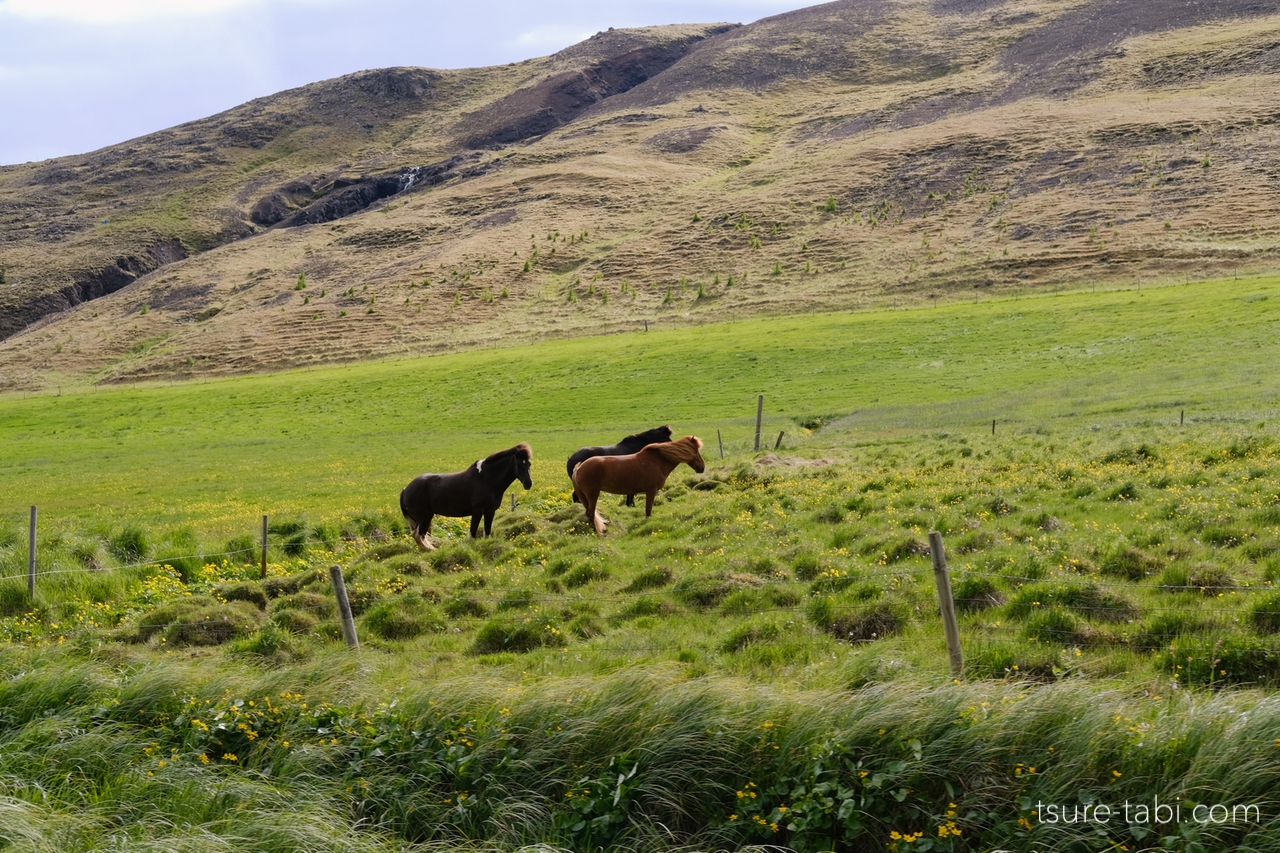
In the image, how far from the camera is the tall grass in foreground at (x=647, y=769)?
5.77 meters

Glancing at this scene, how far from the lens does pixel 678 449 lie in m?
18.3

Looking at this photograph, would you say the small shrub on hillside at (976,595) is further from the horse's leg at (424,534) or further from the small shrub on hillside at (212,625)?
the horse's leg at (424,534)

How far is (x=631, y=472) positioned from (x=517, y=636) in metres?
6.96

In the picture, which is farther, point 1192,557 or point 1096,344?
point 1096,344

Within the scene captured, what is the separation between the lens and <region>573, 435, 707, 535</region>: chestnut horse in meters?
17.5

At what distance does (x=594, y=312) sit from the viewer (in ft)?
280

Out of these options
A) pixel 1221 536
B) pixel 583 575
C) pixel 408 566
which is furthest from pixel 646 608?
pixel 1221 536

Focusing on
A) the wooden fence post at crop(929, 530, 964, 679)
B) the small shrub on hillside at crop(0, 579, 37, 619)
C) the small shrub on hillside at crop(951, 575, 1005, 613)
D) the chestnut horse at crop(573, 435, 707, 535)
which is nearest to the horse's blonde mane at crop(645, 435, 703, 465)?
the chestnut horse at crop(573, 435, 707, 535)

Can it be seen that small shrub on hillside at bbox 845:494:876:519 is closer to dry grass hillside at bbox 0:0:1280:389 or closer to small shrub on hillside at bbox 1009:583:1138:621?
small shrub on hillside at bbox 1009:583:1138:621

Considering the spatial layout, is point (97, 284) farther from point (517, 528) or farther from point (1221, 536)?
point (1221, 536)

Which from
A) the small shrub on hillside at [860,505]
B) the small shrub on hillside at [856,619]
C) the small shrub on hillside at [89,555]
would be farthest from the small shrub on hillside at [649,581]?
the small shrub on hillside at [89,555]

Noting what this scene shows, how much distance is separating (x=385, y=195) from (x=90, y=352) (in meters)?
78.1

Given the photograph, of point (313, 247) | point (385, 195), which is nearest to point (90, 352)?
point (313, 247)

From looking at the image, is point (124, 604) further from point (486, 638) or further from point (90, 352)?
point (90, 352)
